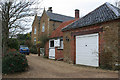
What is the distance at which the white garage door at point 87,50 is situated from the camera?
369 inches

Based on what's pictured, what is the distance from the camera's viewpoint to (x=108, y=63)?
8.41 meters

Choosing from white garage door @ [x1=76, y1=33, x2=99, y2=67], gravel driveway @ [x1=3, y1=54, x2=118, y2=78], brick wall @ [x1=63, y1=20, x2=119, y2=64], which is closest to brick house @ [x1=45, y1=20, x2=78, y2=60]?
brick wall @ [x1=63, y1=20, x2=119, y2=64]

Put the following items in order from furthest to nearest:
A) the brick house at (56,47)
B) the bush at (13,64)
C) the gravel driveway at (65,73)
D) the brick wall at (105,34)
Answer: the brick house at (56,47) < the brick wall at (105,34) < the bush at (13,64) < the gravel driveway at (65,73)

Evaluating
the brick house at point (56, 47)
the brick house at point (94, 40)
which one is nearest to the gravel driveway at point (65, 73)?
the brick house at point (94, 40)

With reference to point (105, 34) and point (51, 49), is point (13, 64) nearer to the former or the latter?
point (105, 34)

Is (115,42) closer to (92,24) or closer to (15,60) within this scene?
(92,24)

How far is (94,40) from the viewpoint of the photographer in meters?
9.52

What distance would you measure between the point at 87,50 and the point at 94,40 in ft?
3.48

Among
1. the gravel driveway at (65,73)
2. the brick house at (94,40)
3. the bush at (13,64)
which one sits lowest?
the gravel driveway at (65,73)

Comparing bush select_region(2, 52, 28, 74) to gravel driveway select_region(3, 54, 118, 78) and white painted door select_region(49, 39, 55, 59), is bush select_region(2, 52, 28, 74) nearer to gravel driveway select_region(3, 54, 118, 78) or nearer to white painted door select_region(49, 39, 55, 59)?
gravel driveway select_region(3, 54, 118, 78)

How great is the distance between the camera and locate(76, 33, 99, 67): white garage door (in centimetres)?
937

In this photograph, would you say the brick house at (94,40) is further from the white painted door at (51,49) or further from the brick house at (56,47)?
the white painted door at (51,49)

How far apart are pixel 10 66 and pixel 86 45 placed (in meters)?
6.06

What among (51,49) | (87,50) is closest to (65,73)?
(87,50)
